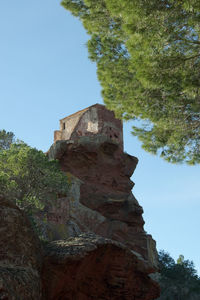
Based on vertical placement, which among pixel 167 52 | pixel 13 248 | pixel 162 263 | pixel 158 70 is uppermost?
pixel 167 52

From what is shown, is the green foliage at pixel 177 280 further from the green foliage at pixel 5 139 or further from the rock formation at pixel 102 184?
the green foliage at pixel 5 139

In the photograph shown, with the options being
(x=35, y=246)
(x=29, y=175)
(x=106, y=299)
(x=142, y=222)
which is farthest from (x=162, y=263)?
(x=35, y=246)

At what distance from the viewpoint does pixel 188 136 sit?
48.4 feet

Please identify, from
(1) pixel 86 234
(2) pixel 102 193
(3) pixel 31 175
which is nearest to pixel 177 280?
(2) pixel 102 193

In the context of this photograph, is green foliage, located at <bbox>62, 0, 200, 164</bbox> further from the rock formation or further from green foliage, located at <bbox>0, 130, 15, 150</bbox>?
green foliage, located at <bbox>0, 130, 15, 150</bbox>

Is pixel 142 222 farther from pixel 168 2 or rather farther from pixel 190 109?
pixel 168 2

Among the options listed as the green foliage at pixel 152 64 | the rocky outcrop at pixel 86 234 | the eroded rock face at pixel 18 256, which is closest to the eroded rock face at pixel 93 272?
the rocky outcrop at pixel 86 234

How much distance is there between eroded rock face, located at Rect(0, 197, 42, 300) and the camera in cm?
898

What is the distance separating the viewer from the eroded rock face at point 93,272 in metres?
11.4

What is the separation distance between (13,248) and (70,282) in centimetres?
276

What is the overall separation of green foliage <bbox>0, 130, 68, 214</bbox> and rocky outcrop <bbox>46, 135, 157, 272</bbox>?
662 cm

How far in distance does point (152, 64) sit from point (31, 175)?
40.0 feet

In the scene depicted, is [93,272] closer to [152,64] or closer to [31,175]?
[152,64]

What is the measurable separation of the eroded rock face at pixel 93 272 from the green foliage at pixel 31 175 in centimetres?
822
